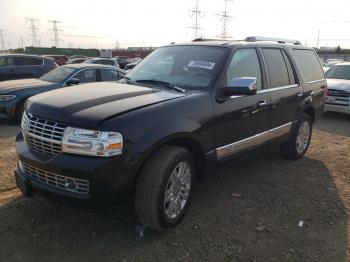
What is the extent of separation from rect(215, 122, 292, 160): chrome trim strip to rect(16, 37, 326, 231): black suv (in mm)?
13

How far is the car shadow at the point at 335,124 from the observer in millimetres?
8828

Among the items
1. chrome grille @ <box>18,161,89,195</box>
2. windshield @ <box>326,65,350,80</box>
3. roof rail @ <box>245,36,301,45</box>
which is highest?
roof rail @ <box>245,36,301,45</box>

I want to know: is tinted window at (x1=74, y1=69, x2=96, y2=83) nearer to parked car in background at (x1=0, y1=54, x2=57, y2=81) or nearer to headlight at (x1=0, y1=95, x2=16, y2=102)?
headlight at (x1=0, y1=95, x2=16, y2=102)

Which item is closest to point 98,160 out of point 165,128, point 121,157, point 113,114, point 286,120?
point 121,157

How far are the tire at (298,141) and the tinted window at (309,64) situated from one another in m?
0.70

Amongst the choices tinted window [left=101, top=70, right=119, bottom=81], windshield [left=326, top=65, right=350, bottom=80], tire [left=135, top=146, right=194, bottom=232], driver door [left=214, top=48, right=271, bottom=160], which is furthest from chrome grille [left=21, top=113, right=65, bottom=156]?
windshield [left=326, top=65, right=350, bottom=80]

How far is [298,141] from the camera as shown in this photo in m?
6.05

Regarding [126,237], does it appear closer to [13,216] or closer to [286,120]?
[13,216]

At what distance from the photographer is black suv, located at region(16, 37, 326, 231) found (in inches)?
120

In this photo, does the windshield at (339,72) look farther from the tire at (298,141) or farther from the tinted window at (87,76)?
the tinted window at (87,76)

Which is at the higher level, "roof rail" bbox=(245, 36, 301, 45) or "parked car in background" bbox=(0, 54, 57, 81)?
"roof rail" bbox=(245, 36, 301, 45)

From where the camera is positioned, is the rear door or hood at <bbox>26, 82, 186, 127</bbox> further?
the rear door

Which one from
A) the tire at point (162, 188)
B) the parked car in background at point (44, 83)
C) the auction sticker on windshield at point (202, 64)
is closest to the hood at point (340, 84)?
the parked car in background at point (44, 83)

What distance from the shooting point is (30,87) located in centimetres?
862
